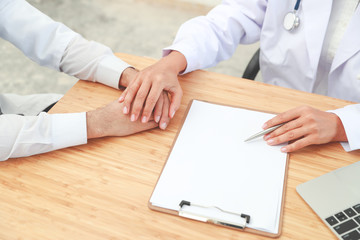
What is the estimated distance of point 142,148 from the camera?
0.91 metres

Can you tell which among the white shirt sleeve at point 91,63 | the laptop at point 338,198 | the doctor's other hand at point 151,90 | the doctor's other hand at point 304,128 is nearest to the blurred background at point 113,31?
the white shirt sleeve at point 91,63

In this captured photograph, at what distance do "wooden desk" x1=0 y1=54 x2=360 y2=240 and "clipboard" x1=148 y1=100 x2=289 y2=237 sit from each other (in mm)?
21

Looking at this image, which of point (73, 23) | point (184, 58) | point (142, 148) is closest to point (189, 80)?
point (184, 58)

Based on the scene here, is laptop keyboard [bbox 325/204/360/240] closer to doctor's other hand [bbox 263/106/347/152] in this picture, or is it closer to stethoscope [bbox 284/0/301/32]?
doctor's other hand [bbox 263/106/347/152]

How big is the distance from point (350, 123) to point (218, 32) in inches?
22.1

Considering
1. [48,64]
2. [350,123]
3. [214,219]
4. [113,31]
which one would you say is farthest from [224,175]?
[113,31]

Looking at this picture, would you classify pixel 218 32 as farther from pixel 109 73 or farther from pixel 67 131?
pixel 67 131

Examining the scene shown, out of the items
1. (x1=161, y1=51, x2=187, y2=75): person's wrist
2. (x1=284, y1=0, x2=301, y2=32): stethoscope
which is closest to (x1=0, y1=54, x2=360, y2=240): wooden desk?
(x1=161, y1=51, x2=187, y2=75): person's wrist

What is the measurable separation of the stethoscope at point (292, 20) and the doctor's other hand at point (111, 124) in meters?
0.62

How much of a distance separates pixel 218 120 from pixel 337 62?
51 cm

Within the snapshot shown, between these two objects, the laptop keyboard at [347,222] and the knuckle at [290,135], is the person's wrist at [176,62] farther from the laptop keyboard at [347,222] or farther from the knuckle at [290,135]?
the laptop keyboard at [347,222]

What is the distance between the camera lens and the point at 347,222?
2.48 feet

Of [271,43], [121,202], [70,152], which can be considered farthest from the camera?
[271,43]

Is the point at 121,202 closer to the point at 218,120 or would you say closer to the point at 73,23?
the point at 218,120
